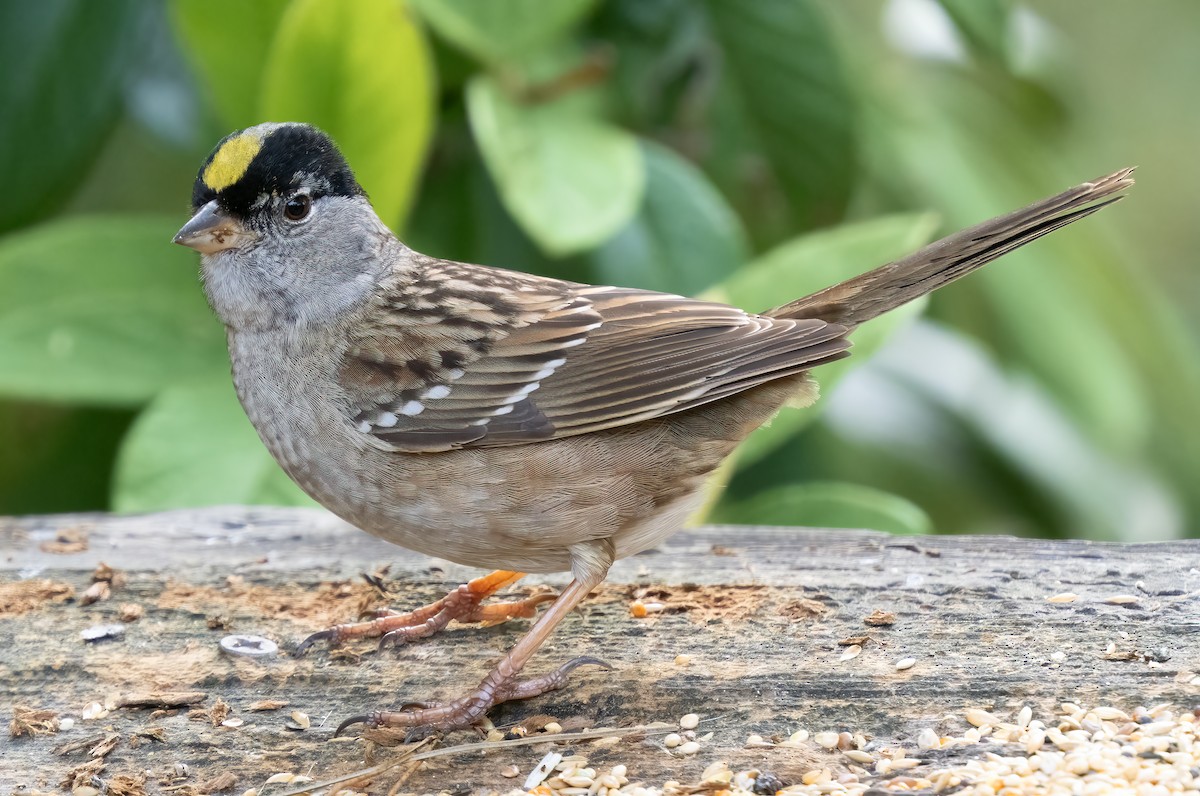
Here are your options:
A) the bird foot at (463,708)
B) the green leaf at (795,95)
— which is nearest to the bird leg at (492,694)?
the bird foot at (463,708)

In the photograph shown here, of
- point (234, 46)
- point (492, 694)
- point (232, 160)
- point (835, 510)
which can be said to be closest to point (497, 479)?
point (492, 694)

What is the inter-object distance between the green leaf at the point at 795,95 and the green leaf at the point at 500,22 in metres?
0.82

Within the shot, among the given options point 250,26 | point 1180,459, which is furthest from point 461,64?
point 1180,459

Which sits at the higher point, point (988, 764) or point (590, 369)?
point (590, 369)

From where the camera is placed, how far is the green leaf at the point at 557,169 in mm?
3340

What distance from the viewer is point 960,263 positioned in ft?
9.13

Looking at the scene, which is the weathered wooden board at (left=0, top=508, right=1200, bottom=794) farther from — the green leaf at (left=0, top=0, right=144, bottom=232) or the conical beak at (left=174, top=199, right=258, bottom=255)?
the green leaf at (left=0, top=0, right=144, bottom=232)

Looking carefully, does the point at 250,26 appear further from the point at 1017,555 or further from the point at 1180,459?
the point at 1180,459

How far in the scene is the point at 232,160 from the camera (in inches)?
111

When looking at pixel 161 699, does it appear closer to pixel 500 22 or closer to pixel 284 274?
pixel 284 274

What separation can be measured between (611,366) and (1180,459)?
9.51ft

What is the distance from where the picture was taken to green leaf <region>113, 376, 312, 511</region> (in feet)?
11.4

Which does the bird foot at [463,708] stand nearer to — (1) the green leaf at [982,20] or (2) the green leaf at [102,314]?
(2) the green leaf at [102,314]

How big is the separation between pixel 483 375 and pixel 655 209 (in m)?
1.24
